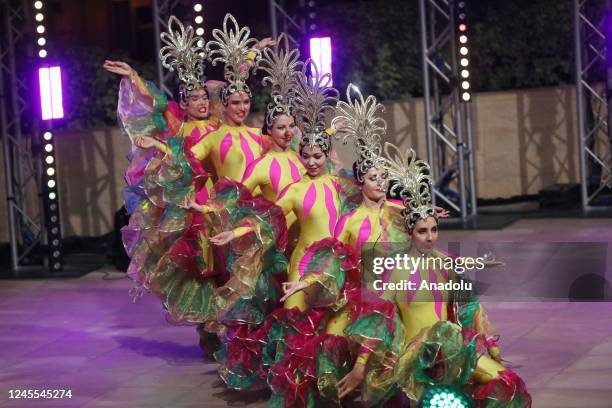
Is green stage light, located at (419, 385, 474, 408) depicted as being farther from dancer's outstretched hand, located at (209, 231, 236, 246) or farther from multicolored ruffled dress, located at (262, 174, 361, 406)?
dancer's outstretched hand, located at (209, 231, 236, 246)

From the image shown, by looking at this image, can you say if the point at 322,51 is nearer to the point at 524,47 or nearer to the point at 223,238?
the point at 524,47

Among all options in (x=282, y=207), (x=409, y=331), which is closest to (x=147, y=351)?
(x=282, y=207)

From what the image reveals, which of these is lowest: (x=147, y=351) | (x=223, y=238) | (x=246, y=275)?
(x=147, y=351)

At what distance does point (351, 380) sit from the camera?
5.84 meters

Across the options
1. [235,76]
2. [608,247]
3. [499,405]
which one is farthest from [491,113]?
[499,405]

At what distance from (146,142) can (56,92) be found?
3.65 meters

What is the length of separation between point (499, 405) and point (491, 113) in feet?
26.4

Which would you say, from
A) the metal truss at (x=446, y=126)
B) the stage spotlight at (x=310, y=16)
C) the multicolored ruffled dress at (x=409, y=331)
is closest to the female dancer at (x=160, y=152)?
the multicolored ruffled dress at (x=409, y=331)

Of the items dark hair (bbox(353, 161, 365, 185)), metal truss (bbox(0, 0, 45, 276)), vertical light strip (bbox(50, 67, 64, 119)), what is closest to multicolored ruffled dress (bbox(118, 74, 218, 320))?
dark hair (bbox(353, 161, 365, 185))

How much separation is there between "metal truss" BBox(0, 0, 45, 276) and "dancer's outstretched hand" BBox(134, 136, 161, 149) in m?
3.80

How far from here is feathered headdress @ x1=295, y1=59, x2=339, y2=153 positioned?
21.6ft

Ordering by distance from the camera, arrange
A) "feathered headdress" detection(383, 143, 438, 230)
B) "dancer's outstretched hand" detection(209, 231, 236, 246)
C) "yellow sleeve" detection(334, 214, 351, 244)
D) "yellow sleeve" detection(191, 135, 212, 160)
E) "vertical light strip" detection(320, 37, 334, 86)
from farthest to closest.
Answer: "vertical light strip" detection(320, 37, 334, 86) → "yellow sleeve" detection(191, 135, 212, 160) → "dancer's outstretched hand" detection(209, 231, 236, 246) → "yellow sleeve" detection(334, 214, 351, 244) → "feathered headdress" detection(383, 143, 438, 230)

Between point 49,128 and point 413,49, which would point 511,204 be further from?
point 49,128

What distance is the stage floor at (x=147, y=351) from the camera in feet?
22.6
